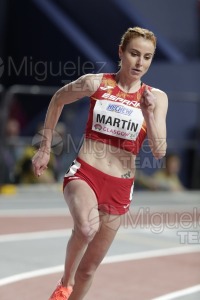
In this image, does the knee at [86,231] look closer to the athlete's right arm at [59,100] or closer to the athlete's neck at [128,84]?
the athlete's right arm at [59,100]

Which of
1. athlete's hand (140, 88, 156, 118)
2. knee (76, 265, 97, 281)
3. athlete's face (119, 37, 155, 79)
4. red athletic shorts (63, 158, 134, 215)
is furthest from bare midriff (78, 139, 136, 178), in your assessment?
knee (76, 265, 97, 281)

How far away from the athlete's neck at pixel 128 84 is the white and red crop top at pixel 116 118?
28 millimetres

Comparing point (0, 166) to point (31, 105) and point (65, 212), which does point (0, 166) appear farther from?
point (31, 105)

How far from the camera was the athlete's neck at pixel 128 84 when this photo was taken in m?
4.94

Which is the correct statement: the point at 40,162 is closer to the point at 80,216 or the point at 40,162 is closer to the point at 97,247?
the point at 80,216

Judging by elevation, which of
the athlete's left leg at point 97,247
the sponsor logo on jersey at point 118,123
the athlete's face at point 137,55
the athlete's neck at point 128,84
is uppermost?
the athlete's face at point 137,55

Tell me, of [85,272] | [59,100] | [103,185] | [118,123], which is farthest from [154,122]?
[85,272]

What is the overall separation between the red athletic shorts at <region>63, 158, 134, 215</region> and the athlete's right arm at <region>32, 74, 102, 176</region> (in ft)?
0.66

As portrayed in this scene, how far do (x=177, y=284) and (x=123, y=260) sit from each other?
107 centimetres

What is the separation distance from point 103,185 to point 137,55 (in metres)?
0.87

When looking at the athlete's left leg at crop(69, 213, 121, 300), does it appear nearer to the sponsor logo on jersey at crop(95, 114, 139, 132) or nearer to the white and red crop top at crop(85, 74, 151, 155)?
the white and red crop top at crop(85, 74, 151, 155)

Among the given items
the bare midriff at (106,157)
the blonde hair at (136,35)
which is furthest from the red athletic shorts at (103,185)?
the blonde hair at (136,35)

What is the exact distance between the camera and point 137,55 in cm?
482

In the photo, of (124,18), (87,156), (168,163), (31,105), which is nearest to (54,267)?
(87,156)
